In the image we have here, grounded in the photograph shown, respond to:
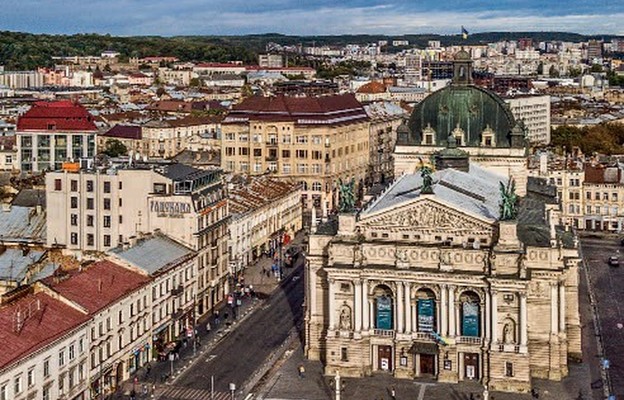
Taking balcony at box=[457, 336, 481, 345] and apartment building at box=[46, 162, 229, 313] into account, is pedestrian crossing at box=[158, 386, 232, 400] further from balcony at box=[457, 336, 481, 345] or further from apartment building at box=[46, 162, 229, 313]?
apartment building at box=[46, 162, 229, 313]

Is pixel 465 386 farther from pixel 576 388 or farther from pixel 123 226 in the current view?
pixel 123 226

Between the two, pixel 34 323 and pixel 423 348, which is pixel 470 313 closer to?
pixel 423 348

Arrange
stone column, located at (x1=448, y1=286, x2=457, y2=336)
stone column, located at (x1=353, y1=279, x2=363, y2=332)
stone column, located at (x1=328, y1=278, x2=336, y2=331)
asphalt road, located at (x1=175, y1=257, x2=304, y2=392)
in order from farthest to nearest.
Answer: stone column, located at (x1=328, y1=278, x2=336, y2=331), stone column, located at (x1=353, y1=279, x2=363, y2=332), asphalt road, located at (x1=175, y1=257, x2=304, y2=392), stone column, located at (x1=448, y1=286, x2=457, y2=336)

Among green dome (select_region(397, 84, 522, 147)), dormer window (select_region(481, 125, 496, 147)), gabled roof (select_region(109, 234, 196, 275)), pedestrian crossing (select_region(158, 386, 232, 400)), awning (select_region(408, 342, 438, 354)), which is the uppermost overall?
green dome (select_region(397, 84, 522, 147))

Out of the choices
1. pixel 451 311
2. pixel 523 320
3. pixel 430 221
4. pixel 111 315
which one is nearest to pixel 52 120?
pixel 111 315

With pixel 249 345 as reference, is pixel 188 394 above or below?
below

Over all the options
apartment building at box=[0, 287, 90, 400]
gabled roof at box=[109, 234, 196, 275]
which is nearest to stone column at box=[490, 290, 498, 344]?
gabled roof at box=[109, 234, 196, 275]
